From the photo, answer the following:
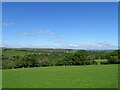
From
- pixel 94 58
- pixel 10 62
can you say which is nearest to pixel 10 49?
pixel 10 62

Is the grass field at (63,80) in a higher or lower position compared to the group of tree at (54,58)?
lower

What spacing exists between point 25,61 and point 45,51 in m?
4.12

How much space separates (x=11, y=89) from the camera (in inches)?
637

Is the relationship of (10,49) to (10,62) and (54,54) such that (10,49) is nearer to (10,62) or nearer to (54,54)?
(10,62)

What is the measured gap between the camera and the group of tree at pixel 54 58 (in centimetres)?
3792

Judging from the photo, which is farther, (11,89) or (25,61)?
(25,61)

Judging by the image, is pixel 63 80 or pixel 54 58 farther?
pixel 54 58

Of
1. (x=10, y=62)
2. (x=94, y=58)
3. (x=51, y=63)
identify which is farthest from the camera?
(x=94, y=58)

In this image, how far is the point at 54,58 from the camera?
41812 millimetres

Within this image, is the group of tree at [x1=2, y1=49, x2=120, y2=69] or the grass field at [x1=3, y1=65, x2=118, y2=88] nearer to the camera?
the grass field at [x1=3, y1=65, x2=118, y2=88]

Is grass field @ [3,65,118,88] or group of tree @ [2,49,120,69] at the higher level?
group of tree @ [2,49,120,69]

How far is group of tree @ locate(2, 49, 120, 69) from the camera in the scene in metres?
37.9

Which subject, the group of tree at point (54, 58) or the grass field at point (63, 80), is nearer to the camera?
the grass field at point (63, 80)

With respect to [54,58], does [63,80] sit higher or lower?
lower
